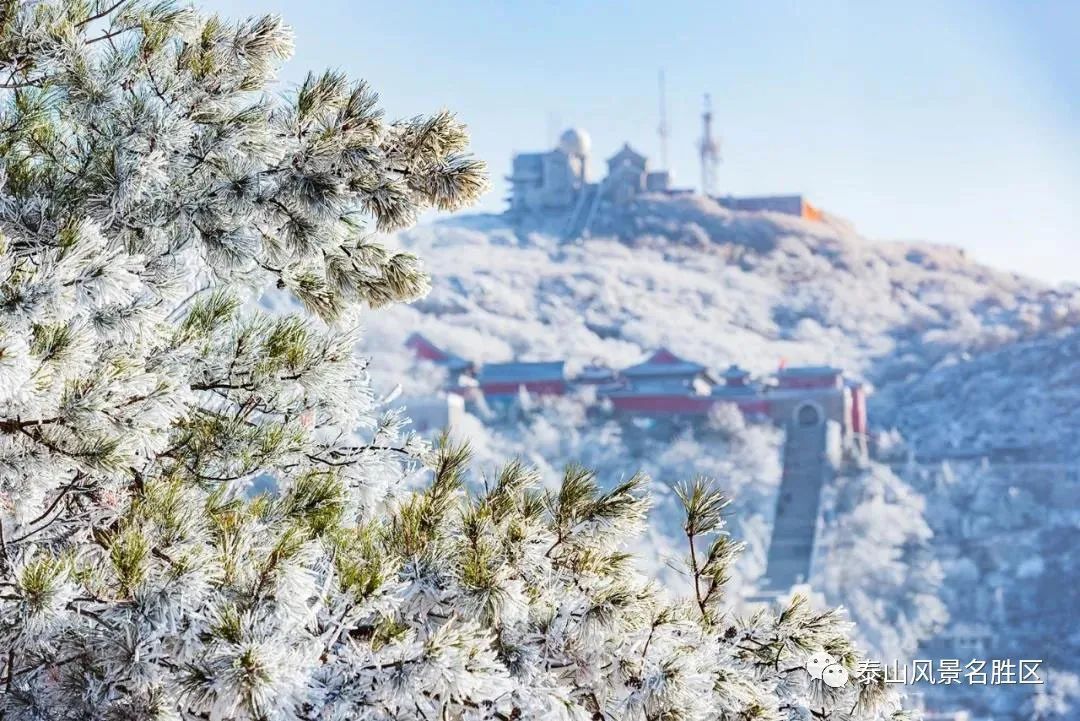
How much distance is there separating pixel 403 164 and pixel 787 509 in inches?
708

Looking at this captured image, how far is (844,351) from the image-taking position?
23.9 meters

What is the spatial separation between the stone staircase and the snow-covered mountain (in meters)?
0.27

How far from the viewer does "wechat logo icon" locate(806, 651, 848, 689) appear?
125cm

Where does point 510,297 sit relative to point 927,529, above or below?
above

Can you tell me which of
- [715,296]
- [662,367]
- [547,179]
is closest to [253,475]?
[662,367]

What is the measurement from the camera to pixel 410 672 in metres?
1.05

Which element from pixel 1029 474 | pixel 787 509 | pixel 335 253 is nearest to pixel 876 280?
pixel 1029 474

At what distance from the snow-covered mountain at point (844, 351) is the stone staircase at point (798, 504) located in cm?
27

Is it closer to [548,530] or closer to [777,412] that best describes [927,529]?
[777,412]

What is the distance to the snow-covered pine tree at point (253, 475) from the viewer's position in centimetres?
108

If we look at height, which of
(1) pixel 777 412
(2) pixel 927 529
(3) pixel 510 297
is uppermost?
(3) pixel 510 297

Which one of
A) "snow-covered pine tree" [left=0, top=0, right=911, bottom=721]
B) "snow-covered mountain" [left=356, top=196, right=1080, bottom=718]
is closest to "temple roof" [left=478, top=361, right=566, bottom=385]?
"snow-covered mountain" [left=356, top=196, right=1080, bottom=718]

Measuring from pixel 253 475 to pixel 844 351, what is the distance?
912 inches

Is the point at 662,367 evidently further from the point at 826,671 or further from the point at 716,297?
the point at 826,671
